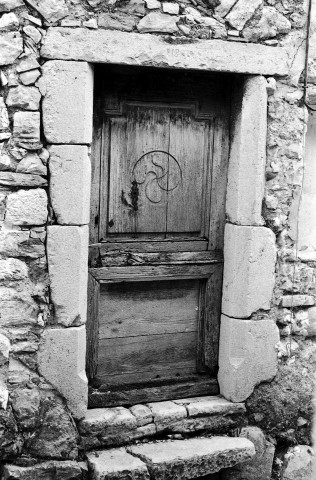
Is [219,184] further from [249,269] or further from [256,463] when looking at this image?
[256,463]

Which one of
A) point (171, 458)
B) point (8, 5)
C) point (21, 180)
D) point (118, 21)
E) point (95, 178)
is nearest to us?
point (8, 5)

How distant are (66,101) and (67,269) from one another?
2.94 ft

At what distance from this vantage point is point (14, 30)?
3.44m

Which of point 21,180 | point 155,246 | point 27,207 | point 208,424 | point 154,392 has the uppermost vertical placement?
point 21,180

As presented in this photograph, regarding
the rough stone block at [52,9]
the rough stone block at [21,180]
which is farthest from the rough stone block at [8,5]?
the rough stone block at [21,180]

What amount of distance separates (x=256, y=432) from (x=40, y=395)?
137 centimetres

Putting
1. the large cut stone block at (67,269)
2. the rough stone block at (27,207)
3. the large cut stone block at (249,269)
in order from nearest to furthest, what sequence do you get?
the rough stone block at (27,207)
the large cut stone block at (67,269)
the large cut stone block at (249,269)

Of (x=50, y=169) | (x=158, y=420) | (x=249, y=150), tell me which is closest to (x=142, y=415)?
(x=158, y=420)

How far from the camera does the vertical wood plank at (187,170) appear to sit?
13.3 ft

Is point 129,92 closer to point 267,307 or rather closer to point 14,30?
point 14,30

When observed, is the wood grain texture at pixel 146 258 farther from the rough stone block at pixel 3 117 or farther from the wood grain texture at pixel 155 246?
the rough stone block at pixel 3 117

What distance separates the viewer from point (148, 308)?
4145 millimetres

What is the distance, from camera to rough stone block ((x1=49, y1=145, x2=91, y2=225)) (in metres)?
3.59

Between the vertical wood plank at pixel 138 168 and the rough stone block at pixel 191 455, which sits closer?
the rough stone block at pixel 191 455
